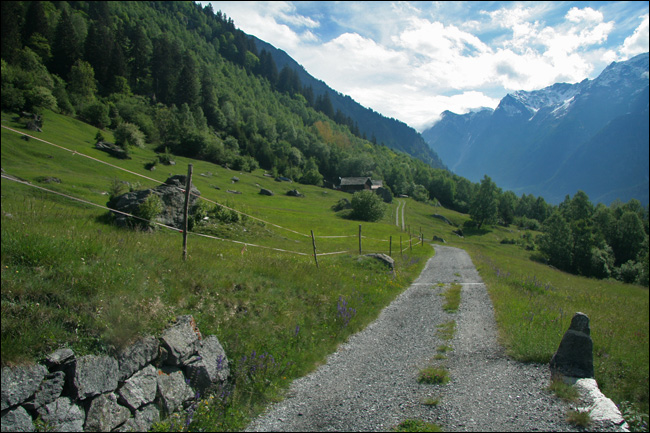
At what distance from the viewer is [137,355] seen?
6.64 meters

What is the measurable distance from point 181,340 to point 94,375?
1.88 metres

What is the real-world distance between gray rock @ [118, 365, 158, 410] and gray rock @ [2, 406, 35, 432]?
4.25 ft

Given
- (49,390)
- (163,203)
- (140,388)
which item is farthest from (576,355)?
(163,203)

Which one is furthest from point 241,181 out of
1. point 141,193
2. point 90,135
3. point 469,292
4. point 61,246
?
point 61,246

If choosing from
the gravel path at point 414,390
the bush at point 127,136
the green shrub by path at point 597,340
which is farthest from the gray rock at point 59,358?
the bush at point 127,136

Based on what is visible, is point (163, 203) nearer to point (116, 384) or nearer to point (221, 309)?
point (221, 309)

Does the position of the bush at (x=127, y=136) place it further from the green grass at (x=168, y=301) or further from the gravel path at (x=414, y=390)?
the gravel path at (x=414, y=390)

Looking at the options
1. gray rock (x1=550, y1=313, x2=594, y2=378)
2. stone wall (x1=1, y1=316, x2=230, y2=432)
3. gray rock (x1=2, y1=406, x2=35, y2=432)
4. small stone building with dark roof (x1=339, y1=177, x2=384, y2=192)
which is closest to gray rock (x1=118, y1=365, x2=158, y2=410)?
stone wall (x1=1, y1=316, x2=230, y2=432)

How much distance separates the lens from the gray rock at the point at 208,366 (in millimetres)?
7512

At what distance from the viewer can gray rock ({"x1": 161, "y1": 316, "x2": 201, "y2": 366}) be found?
7.24 metres

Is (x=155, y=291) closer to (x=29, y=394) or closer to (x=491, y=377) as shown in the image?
(x=29, y=394)

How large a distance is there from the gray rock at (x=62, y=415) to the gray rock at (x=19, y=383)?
14.0 inches

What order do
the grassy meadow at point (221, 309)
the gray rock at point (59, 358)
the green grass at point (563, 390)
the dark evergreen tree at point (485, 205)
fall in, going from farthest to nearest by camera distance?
the dark evergreen tree at point (485, 205) → the green grass at point (563, 390) → the grassy meadow at point (221, 309) → the gray rock at point (59, 358)

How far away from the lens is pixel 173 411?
686 cm
